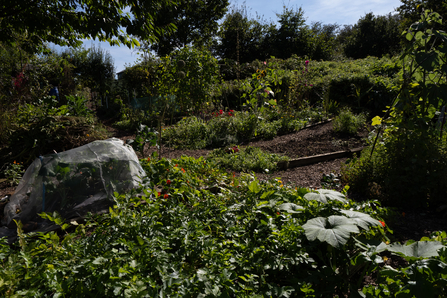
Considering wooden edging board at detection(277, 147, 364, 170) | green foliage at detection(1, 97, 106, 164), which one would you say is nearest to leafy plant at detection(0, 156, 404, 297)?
wooden edging board at detection(277, 147, 364, 170)

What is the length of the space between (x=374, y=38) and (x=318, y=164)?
23291 millimetres

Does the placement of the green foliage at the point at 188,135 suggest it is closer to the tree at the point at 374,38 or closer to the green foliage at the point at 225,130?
the green foliage at the point at 225,130

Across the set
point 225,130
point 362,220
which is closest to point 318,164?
point 225,130

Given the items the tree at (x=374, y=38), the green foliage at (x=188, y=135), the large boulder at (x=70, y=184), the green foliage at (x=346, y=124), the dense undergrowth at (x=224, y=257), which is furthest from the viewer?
the tree at (x=374, y=38)

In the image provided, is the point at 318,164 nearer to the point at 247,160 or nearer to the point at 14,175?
the point at 247,160

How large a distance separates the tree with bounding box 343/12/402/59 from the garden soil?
20.2 meters

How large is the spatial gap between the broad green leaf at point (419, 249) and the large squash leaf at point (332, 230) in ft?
0.64

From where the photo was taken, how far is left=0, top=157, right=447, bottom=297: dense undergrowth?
1166 mm

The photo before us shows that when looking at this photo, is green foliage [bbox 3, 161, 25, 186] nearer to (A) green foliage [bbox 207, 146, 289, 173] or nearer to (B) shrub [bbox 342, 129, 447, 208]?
(A) green foliage [bbox 207, 146, 289, 173]

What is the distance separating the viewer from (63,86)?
471 inches

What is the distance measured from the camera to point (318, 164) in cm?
445

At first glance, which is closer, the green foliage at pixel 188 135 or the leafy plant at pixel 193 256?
the leafy plant at pixel 193 256

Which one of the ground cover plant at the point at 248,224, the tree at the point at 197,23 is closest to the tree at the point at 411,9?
the tree at the point at 197,23

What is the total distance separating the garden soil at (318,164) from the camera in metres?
2.31
